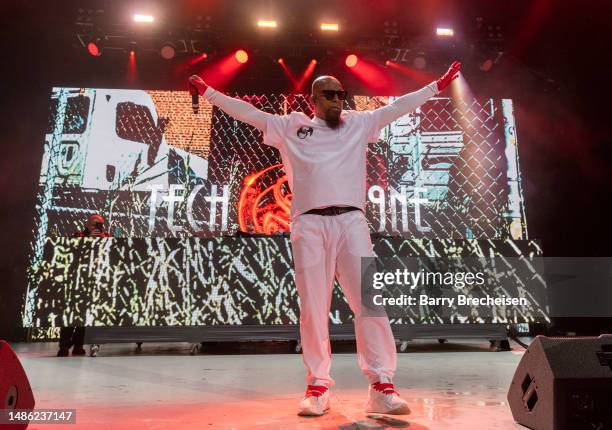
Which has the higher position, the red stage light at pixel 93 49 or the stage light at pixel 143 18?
the stage light at pixel 143 18

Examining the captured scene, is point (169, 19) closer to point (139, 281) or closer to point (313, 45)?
point (313, 45)

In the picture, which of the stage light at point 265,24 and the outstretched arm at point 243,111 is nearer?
the outstretched arm at point 243,111

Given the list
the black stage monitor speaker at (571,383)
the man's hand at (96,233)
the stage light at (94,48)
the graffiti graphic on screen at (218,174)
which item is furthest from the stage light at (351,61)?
the black stage monitor speaker at (571,383)

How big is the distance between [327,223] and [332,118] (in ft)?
1.73

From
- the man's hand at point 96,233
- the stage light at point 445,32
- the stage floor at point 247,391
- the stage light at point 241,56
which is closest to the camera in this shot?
the stage floor at point 247,391

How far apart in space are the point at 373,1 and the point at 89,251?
5004 millimetres

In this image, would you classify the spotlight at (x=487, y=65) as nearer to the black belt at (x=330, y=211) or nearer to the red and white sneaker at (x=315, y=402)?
the black belt at (x=330, y=211)

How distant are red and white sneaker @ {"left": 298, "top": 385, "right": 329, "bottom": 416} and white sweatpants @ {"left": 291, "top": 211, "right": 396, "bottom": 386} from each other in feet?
0.10

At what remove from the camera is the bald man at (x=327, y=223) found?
184 cm

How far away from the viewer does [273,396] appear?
2148 millimetres

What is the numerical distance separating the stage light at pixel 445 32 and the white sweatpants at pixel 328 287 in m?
5.54

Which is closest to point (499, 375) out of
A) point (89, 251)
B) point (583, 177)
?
point (89, 251)

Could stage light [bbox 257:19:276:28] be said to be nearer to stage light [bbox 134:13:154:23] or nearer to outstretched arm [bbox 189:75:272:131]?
stage light [bbox 134:13:154:23]

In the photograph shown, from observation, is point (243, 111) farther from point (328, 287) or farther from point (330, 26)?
point (330, 26)
